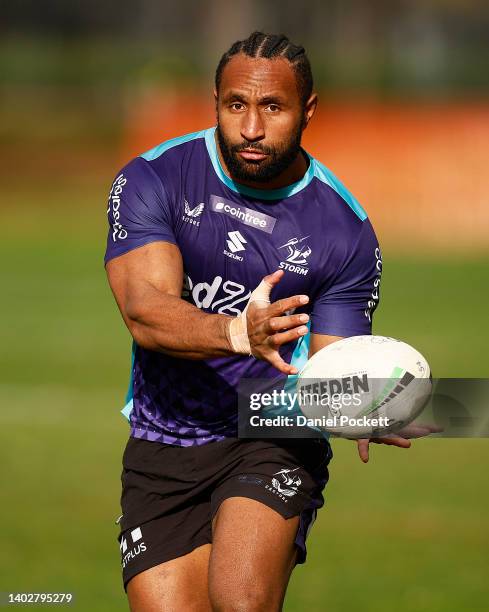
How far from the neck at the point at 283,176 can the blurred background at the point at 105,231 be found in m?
3.22

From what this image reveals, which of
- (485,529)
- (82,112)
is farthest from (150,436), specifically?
(82,112)

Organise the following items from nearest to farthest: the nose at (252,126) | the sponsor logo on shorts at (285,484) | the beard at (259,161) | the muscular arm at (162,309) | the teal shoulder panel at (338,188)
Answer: the muscular arm at (162,309)
the sponsor logo on shorts at (285,484)
the nose at (252,126)
the beard at (259,161)
the teal shoulder panel at (338,188)

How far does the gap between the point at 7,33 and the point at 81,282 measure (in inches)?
1323

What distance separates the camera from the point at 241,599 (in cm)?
573

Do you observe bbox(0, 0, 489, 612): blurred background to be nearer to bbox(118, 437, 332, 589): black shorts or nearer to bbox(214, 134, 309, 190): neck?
bbox(118, 437, 332, 589): black shorts

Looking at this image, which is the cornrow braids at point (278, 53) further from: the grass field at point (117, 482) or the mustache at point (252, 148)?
the grass field at point (117, 482)

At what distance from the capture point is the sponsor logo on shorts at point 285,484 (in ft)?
20.5

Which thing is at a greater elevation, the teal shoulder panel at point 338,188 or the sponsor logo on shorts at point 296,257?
the teal shoulder panel at point 338,188

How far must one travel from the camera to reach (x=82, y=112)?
4816 centimetres

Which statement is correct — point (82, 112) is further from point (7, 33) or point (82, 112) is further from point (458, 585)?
point (458, 585)

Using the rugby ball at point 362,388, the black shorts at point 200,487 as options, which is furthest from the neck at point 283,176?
the black shorts at point 200,487

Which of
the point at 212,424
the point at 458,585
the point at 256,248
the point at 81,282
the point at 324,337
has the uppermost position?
the point at 256,248

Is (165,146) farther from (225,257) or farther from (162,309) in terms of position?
(162,309)


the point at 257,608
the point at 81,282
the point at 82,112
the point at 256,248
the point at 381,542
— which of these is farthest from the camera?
the point at 82,112
